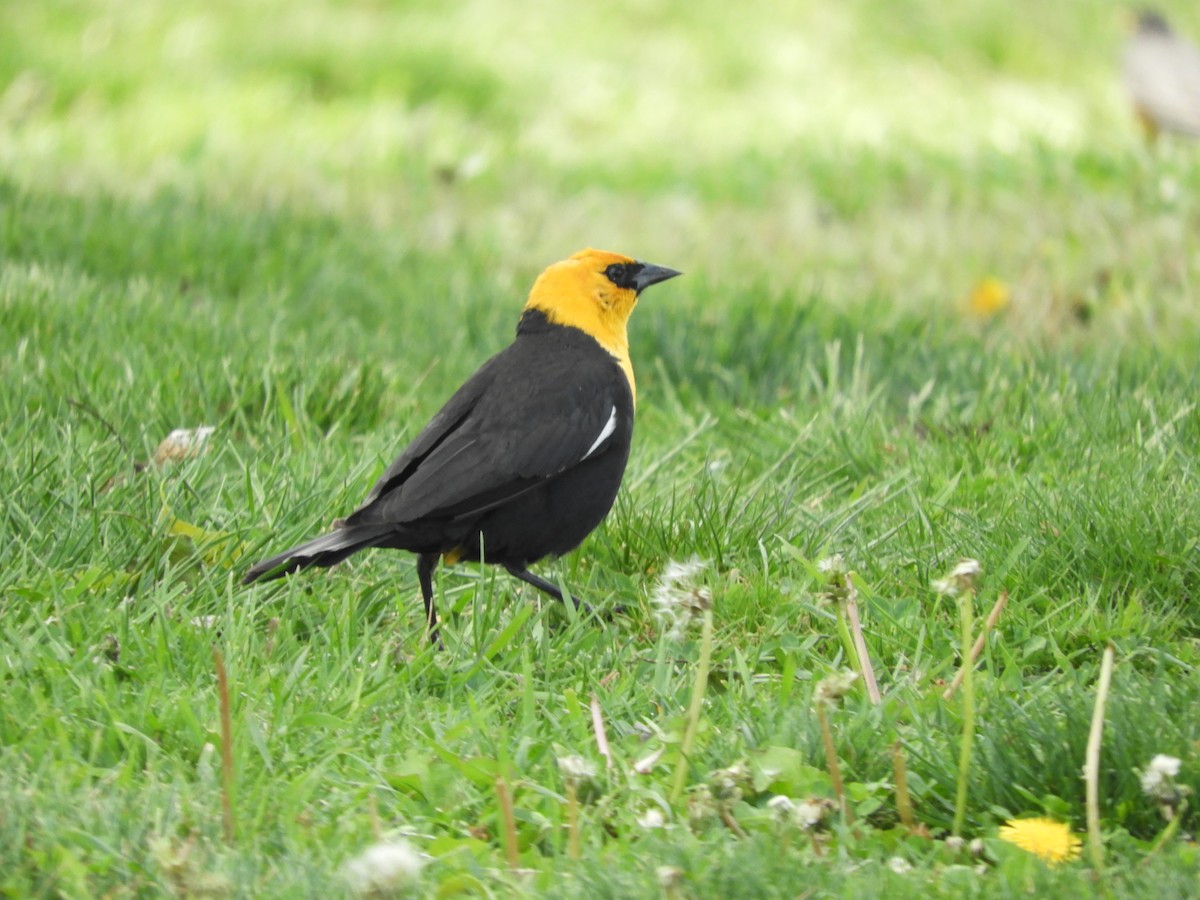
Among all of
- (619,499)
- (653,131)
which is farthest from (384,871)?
(653,131)

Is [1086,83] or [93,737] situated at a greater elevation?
[1086,83]

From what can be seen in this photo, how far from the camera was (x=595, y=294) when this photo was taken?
4.15 metres

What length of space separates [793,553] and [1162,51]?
8083 mm

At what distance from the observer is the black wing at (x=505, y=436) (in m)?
3.35

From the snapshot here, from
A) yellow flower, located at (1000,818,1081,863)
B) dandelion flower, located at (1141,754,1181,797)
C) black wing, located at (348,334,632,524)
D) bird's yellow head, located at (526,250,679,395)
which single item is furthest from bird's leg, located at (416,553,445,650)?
dandelion flower, located at (1141,754,1181,797)

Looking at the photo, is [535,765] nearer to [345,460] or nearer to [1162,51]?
[345,460]

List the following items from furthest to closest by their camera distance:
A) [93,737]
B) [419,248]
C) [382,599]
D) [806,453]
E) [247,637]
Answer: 1. [419,248]
2. [806,453]
3. [382,599]
4. [247,637]
5. [93,737]

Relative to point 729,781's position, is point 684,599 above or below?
above

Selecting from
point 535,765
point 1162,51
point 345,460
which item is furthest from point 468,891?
point 1162,51

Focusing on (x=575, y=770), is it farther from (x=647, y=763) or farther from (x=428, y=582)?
(x=428, y=582)

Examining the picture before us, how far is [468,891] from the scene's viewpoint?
236 cm

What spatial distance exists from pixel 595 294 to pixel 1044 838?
2.21m

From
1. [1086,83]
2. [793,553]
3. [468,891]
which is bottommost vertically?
[468,891]

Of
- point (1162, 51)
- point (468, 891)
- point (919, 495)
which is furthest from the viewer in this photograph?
point (1162, 51)
